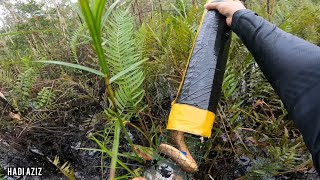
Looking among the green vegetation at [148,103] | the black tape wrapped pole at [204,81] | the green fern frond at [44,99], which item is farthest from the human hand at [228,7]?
the green fern frond at [44,99]

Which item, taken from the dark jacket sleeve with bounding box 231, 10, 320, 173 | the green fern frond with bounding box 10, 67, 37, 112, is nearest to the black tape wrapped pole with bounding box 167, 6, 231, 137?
the dark jacket sleeve with bounding box 231, 10, 320, 173

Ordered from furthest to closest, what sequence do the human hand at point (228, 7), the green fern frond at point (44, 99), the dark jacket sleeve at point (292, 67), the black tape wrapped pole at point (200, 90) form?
the green fern frond at point (44, 99) < the human hand at point (228, 7) < the black tape wrapped pole at point (200, 90) < the dark jacket sleeve at point (292, 67)

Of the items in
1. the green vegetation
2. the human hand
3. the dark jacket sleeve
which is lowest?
the green vegetation

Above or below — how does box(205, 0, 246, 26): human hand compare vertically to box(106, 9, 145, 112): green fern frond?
above

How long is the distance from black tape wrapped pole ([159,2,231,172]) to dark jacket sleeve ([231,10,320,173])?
147 millimetres

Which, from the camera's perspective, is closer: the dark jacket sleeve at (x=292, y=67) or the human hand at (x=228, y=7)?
the dark jacket sleeve at (x=292, y=67)

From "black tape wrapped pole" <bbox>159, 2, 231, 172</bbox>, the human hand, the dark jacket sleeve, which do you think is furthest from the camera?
the human hand

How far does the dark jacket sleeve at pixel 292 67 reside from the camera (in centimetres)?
99

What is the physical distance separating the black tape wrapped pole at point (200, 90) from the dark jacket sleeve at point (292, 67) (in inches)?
5.8

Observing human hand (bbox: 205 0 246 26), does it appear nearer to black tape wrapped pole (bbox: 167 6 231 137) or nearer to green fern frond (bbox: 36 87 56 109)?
black tape wrapped pole (bbox: 167 6 231 137)

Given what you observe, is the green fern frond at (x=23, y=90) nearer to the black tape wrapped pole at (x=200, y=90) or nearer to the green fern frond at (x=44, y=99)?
the green fern frond at (x=44, y=99)

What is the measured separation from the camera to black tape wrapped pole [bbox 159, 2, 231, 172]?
129cm

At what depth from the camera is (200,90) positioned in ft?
4.50

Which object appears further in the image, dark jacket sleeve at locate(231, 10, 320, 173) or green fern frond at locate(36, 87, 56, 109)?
green fern frond at locate(36, 87, 56, 109)
